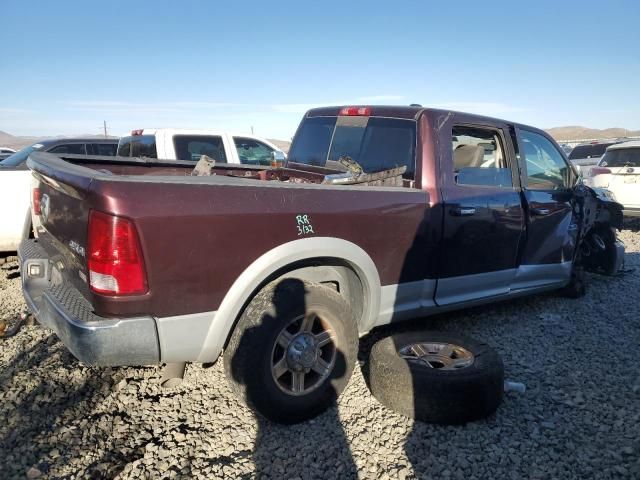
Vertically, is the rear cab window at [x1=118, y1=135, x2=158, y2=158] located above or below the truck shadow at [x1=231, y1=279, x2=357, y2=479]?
above

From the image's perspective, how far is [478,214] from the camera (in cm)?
362

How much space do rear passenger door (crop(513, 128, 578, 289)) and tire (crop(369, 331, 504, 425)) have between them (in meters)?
1.66

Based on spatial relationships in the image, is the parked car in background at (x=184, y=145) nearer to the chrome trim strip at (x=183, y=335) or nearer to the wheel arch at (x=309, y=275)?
the wheel arch at (x=309, y=275)

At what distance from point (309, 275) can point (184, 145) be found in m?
5.08

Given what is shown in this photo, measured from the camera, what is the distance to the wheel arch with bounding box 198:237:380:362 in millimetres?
2465

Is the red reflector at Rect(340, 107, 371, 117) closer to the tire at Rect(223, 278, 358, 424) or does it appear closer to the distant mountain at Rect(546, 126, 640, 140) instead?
the tire at Rect(223, 278, 358, 424)

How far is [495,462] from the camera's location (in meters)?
2.52

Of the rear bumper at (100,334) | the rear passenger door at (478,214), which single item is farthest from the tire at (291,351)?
the rear passenger door at (478,214)

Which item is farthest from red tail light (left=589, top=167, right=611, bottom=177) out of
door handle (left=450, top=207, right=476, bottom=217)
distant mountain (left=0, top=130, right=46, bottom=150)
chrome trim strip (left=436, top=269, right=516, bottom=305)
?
distant mountain (left=0, top=130, right=46, bottom=150)

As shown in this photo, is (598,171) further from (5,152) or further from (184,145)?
(5,152)

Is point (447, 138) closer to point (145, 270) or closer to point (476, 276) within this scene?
point (476, 276)

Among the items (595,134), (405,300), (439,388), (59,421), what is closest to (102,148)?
(59,421)

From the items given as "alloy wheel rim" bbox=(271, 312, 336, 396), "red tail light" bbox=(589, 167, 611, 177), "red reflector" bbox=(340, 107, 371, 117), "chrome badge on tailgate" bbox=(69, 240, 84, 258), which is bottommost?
"alloy wheel rim" bbox=(271, 312, 336, 396)

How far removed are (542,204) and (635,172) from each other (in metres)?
6.11
